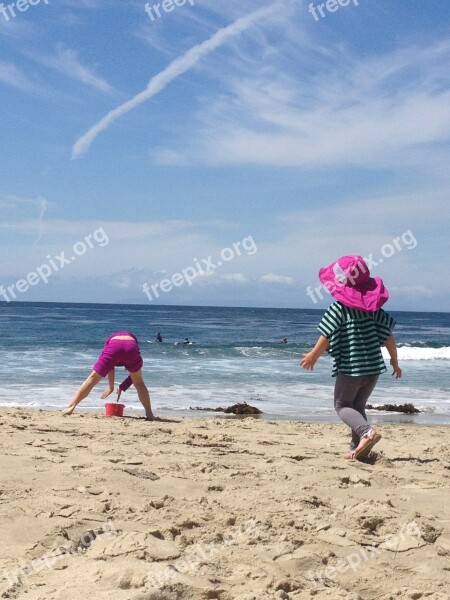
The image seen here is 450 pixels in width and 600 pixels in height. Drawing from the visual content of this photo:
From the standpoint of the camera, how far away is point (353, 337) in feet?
18.0

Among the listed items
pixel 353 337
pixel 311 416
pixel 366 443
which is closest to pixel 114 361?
pixel 353 337

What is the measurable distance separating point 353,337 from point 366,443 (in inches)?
35.2

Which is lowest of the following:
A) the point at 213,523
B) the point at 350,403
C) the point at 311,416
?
the point at 311,416

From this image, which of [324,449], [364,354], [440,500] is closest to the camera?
[440,500]

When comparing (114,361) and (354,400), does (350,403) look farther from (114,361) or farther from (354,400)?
(114,361)

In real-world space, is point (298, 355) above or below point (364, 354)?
below

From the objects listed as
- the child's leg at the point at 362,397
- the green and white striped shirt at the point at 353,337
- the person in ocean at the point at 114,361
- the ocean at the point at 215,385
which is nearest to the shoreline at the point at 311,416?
the ocean at the point at 215,385

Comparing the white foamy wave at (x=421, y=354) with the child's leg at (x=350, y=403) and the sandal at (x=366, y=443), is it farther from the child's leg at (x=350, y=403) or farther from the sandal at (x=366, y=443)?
the sandal at (x=366, y=443)

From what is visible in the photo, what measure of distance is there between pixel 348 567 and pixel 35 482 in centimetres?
201

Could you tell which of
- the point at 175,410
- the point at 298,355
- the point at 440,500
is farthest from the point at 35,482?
the point at 298,355

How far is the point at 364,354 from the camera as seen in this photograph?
18.0ft

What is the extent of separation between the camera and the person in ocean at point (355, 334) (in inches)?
215

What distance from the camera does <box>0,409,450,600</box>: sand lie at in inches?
113

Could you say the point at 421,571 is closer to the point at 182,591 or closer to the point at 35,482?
the point at 182,591
